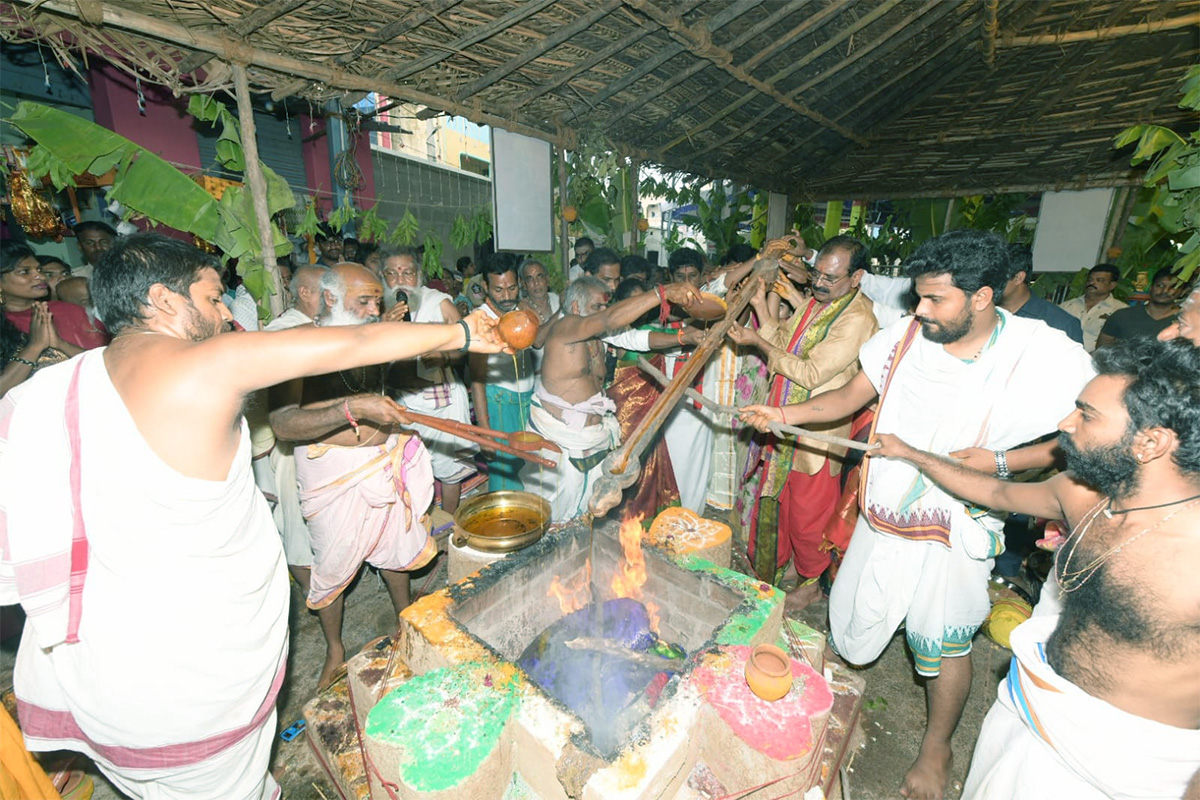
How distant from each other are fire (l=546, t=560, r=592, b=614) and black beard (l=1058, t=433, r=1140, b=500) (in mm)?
2418

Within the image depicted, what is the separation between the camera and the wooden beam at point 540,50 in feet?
14.9

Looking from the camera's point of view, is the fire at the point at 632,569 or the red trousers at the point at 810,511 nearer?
the fire at the point at 632,569

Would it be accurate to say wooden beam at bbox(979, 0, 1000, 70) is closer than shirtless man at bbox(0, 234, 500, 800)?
No

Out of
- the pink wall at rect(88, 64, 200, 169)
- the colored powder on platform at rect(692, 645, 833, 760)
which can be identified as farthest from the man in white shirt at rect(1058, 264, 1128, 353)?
the pink wall at rect(88, 64, 200, 169)

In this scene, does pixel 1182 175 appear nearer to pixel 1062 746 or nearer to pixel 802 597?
pixel 1062 746

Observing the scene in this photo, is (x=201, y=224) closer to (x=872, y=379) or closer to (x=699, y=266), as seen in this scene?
(x=699, y=266)

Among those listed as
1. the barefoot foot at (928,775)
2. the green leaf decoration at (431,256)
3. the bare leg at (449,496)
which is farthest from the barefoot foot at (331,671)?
the green leaf decoration at (431,256)

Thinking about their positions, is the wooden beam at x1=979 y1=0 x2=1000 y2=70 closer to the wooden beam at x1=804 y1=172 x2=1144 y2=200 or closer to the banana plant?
the wooden beam at x1=804 y1=172 x2=1144 y2=200

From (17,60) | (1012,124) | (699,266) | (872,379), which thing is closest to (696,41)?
(699,266)

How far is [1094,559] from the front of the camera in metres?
1.86

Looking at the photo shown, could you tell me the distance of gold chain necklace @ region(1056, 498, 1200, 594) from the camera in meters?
1.70

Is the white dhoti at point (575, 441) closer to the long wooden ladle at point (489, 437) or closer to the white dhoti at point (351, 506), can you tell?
the white dhoti at point (351, 506)

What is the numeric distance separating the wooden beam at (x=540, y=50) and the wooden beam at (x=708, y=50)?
Answer: 0.25 metres

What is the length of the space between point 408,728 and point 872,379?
2.91 metres
